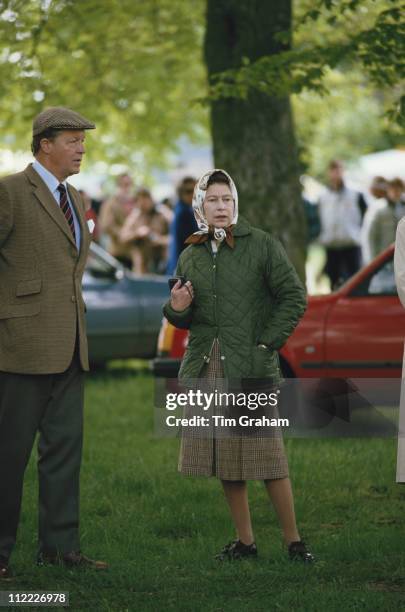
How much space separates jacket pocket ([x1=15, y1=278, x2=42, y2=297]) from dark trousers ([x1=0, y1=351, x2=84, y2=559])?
0.39m

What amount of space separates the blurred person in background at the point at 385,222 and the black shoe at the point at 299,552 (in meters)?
8.81

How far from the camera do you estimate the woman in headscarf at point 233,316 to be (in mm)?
5887

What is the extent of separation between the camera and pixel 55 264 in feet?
19.4

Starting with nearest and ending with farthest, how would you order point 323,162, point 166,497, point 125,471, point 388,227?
point 166,497 < point 125,471 < point 388,227 < point 323,162

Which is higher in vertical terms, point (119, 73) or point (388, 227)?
point (119, 73)

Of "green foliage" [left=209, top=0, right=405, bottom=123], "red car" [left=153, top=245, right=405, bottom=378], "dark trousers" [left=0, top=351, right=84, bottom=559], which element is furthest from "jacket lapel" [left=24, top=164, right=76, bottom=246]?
"red car" [left=153, top=245, right=405, bottom=378]

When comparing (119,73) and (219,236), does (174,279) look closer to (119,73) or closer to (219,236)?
(219,236)

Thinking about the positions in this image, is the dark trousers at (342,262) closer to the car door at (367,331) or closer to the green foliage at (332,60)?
the green foliage at (332,60)

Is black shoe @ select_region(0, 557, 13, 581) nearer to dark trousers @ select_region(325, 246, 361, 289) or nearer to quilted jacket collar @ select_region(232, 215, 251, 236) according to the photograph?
quilted jacket collar @ select_region(232, 215, 251, 236)

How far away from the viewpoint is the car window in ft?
34.1

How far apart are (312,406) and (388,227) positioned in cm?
475

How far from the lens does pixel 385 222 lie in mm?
14688

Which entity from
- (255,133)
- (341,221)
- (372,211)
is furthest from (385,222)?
(255,133)

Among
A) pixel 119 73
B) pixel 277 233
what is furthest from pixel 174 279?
pixel 119 73
